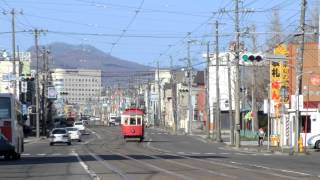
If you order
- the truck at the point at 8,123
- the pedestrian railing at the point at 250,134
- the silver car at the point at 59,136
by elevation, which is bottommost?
the pedestrian railing at the point at 250,134

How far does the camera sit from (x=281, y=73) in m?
63.5

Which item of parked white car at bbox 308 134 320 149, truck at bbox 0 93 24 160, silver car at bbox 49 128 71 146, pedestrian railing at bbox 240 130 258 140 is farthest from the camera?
pedestrian railing at bbox 240 130 258 140

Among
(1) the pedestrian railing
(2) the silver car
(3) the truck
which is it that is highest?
(3) the truck

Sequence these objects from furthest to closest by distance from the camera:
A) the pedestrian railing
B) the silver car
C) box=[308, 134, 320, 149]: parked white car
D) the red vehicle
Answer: the pedestrian railing
the red vehicle
the silver car
box=[308, 134, 320, 149]: parked white car

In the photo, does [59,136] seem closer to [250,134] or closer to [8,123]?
[250,134]

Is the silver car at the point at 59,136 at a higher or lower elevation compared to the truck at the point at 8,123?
lower

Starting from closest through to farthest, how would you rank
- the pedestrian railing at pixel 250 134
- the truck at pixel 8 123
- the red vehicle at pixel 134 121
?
the truck at pixel 8 123 → the red vehicle at pixel 134 121 → the pedestrian railing at pixel 250 134

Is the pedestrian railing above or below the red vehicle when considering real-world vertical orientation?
below

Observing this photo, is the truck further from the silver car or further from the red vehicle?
the red vehicle

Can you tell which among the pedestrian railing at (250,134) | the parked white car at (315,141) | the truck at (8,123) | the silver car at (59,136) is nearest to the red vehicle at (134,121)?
the silver car at (59,136)

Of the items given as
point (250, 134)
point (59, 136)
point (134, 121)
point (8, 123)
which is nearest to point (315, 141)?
point (59, 136)

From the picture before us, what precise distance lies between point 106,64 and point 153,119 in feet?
61.6

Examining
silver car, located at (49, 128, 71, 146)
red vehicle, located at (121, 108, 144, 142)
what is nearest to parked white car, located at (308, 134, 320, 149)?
silver car, located at (49, 128, 71, 146)

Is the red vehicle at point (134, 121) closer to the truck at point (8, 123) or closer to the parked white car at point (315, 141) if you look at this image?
the parked white car at point (315, 141)
